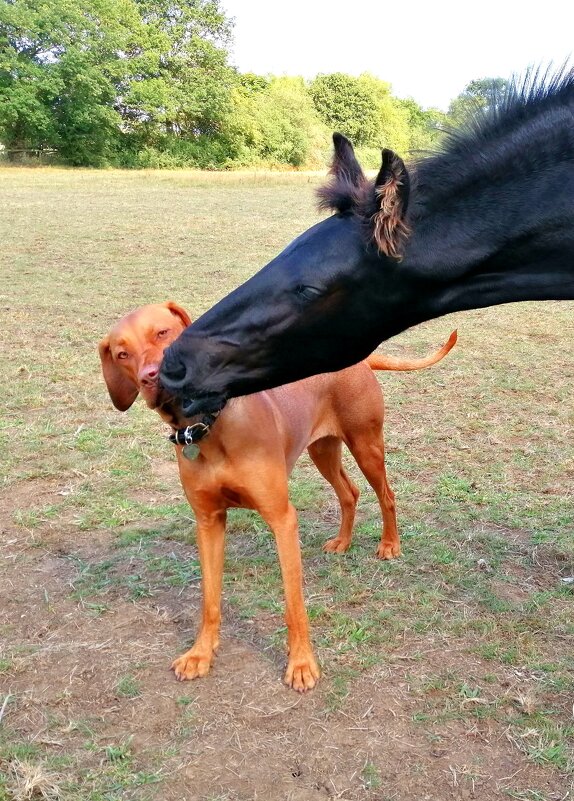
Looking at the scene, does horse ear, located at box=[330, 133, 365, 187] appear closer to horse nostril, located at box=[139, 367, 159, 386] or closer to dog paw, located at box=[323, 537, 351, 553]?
horse nostril, located at box=[139, 367, 159, 386]

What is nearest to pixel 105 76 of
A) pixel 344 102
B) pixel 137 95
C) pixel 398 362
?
pixel 137 95

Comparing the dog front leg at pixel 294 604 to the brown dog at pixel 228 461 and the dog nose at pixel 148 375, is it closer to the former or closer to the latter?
the brown dog at pixel 228 461

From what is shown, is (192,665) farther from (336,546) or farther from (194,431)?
(336,546)

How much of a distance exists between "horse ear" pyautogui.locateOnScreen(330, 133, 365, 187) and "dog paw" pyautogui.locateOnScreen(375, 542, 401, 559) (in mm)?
2235

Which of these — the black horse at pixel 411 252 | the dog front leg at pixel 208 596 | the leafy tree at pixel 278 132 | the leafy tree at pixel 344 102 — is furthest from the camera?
the leafy tree at pixel 344 102

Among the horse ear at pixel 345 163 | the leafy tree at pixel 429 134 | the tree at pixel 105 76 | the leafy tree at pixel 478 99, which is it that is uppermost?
the tree at pixel 105 76

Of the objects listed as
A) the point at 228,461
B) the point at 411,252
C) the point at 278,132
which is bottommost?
the point at 228,461

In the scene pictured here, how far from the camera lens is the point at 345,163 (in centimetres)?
222

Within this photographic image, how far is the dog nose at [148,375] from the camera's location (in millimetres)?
2471

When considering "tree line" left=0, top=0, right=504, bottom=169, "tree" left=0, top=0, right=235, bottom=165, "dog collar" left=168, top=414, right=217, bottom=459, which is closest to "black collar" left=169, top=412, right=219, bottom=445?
"dog collar" left=168, top=414, right=217, bottom=459

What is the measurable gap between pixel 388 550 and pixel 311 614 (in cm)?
68

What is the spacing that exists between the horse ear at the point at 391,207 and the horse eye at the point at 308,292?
0.23m

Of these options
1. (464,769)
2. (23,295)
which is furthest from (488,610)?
(23,295)

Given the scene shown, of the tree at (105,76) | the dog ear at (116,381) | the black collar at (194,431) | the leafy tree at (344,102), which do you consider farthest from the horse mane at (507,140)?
the leafy tree at (344,102)
